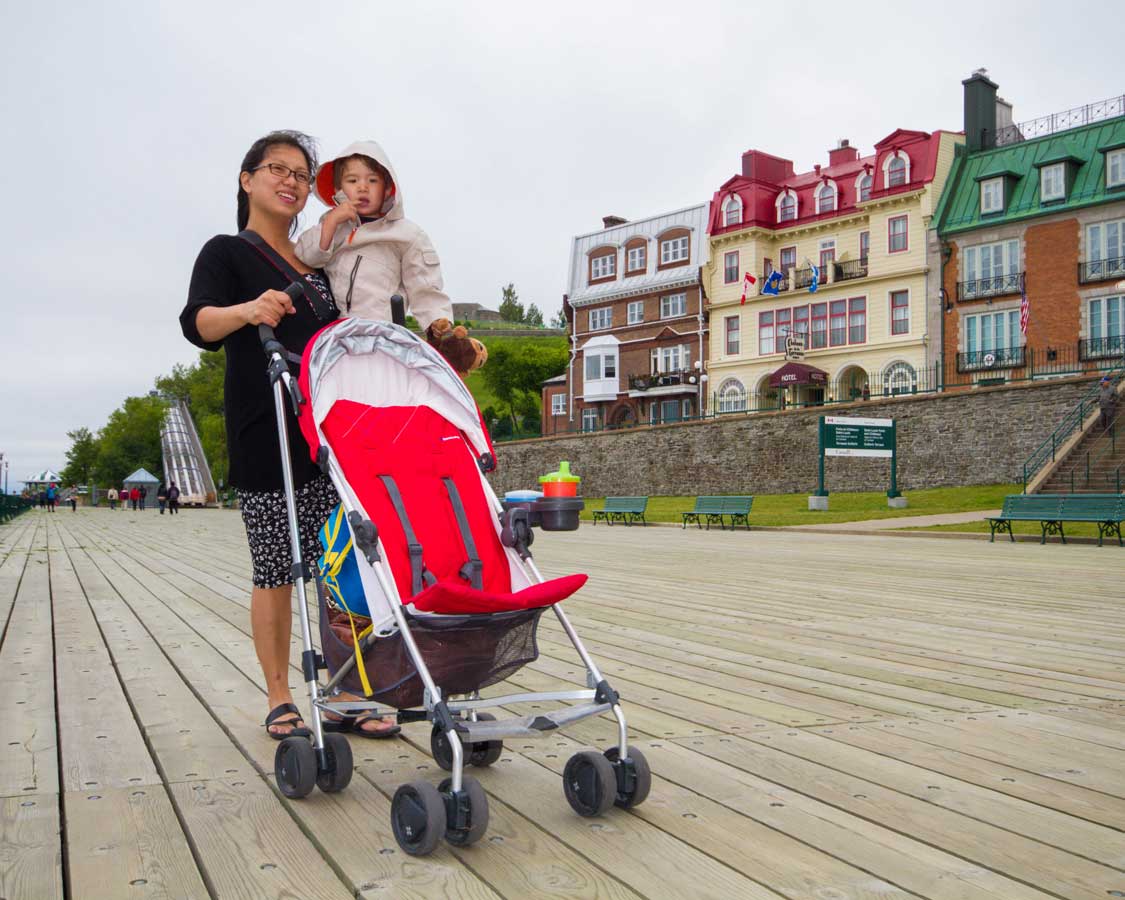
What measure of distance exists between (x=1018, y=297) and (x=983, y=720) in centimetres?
3268

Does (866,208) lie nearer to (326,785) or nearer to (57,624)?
(57,624)

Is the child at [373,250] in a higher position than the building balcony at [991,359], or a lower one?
lower

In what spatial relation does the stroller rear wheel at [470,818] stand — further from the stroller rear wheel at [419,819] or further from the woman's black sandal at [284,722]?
the woman's black sandal at [284,722]

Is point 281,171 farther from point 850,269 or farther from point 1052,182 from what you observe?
point 850,269

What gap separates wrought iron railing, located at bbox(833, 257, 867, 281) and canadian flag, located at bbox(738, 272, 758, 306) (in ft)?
11.6

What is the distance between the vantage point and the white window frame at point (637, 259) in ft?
151

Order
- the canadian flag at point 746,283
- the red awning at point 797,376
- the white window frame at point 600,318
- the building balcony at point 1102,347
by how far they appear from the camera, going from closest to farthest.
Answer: the building balcony at point 1102,347, the red awning at point 797,376, the canadian flag at point 746,283, the white window frame at point 600,318

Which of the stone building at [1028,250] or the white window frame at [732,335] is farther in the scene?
the white window frame at [732,335]

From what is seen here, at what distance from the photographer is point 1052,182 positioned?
32.2 m

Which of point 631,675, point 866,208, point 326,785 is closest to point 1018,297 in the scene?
point 866,208

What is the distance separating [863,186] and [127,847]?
128 ft

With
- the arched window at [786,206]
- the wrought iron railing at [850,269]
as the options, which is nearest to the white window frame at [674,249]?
the arched window at [786,206]

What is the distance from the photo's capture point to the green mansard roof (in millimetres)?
31453

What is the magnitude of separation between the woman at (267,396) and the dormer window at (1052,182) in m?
33.9
